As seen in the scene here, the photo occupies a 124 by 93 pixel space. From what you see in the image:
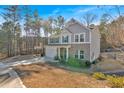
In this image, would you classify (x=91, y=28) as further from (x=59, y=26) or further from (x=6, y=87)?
(x=6, y=87)

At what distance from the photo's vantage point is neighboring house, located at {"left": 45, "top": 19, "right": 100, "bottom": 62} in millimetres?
4707

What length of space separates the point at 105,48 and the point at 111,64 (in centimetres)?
45

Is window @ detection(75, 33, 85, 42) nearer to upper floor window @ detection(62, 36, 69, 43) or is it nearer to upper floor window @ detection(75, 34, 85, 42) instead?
upper floor window @ detection(75, 34, 85, 42)

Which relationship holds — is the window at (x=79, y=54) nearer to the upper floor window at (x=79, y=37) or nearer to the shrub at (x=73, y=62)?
the shrub at (x=73, y=62)

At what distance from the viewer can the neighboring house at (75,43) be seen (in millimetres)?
4707

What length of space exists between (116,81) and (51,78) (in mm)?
1266

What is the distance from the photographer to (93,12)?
4.50 metres

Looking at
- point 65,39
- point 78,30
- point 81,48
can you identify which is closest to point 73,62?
point 81,48

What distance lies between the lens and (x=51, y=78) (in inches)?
177

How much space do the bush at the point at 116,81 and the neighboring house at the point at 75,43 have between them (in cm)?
55

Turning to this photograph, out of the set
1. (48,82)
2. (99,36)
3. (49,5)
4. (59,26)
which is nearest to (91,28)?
(99,36)

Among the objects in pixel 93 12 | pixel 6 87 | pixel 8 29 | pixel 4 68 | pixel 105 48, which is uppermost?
pixel 93 12

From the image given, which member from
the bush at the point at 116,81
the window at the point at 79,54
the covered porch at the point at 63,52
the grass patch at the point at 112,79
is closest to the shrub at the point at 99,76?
the grass patch at the point at 112,79

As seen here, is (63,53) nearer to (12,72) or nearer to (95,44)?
(95,44)
